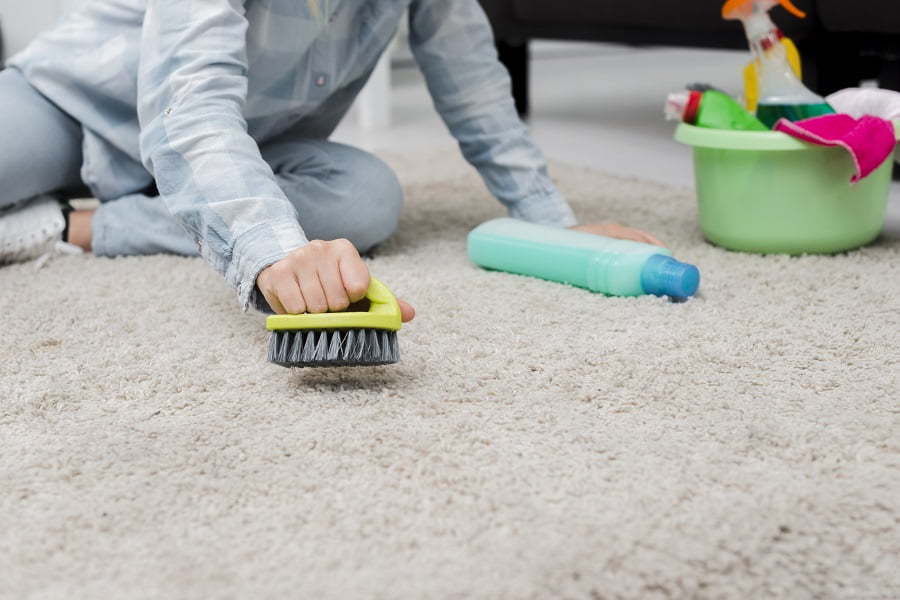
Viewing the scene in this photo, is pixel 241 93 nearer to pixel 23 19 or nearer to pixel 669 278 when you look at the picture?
pixel 669 278

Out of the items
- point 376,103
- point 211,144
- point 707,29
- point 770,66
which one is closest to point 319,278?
point 211,144

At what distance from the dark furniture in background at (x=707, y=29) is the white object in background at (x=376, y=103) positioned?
0.71ft

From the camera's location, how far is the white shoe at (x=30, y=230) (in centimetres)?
96

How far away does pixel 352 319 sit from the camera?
58 cm

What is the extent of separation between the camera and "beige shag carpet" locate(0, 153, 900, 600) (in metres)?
0.45

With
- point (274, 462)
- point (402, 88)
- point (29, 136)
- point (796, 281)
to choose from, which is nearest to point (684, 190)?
point (796, 281)

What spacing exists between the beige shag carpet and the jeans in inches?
5.2

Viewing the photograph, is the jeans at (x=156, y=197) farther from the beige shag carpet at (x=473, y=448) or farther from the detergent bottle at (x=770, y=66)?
the detergent bottle at (x=770, y=66)

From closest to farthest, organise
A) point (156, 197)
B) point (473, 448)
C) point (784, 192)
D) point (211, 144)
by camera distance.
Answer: point (473, 448), point (211, 144), point (784, 192), point (156, 197)

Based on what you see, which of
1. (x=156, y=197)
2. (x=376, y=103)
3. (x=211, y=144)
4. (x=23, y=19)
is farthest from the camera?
(x=23, y=19)

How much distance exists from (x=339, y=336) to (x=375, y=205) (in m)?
0.41

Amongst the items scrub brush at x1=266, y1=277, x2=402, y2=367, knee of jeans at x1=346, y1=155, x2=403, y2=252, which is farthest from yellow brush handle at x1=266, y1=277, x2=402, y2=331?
knee of jeans at x1=346, y1=155, x2=403, y2=252

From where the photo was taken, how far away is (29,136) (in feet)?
3.17

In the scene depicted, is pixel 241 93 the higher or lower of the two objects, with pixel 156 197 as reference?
higher
